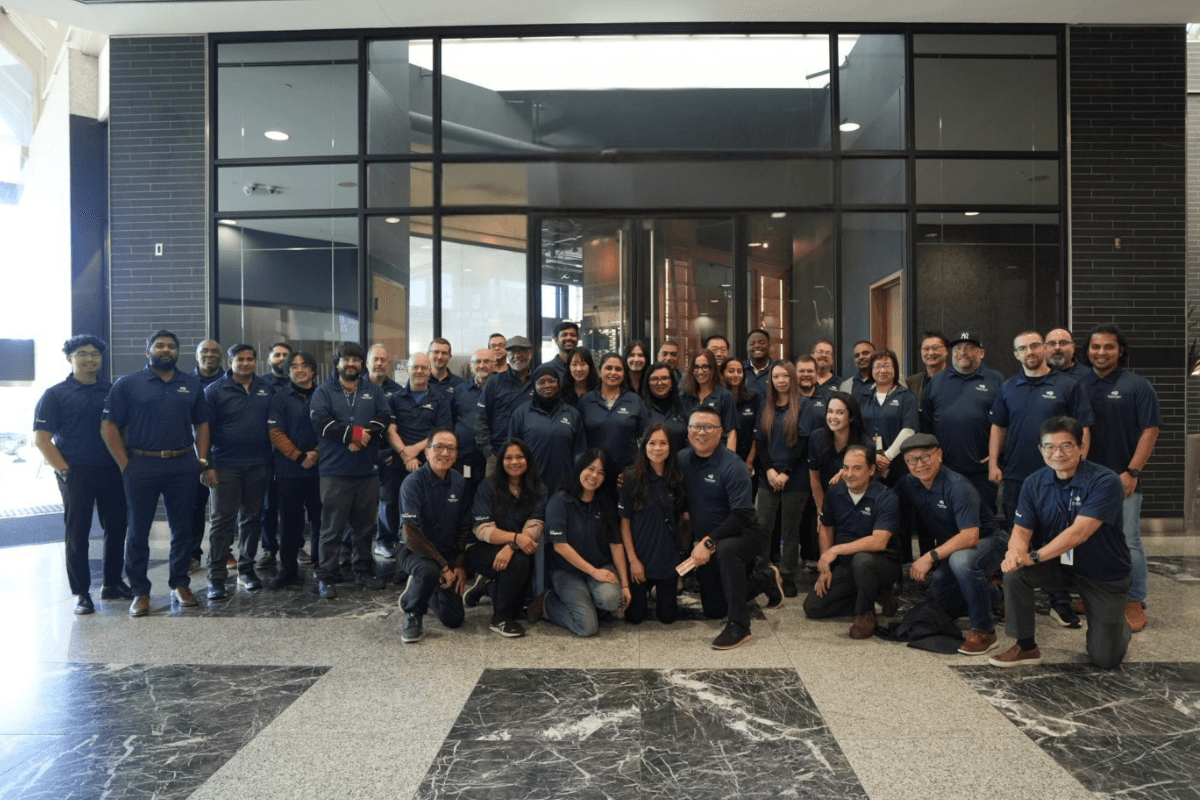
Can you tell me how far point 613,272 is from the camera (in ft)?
23.4

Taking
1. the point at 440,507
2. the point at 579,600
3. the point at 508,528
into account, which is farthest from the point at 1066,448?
the point at 440,507

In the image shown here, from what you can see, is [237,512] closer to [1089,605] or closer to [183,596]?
[183,596]

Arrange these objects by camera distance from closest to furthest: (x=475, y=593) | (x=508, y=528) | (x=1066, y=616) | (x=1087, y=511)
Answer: (x=1087, y=511) → (x=1066, y=616) → (x=508, y=528) → (x=475, y=593)

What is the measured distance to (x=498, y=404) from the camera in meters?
5.43

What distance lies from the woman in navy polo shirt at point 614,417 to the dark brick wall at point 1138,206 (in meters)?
4.61

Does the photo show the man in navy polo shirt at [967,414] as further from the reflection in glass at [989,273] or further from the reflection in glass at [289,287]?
the reflection in glass at [289,287]

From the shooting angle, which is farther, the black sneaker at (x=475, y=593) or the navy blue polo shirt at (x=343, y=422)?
the navy blue polo shirt at (x=343, y=422)

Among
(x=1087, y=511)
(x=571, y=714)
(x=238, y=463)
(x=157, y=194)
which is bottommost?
(x=571, y=714)

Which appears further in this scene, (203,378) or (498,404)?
(203,378)

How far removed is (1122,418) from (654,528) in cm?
296

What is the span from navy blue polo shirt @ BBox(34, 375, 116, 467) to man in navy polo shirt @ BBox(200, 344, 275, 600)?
0.63 metres

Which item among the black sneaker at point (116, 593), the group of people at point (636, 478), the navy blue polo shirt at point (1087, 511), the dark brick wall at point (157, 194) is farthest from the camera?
the dark brick wall at point (157, 194)

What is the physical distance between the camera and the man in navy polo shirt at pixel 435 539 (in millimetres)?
4246

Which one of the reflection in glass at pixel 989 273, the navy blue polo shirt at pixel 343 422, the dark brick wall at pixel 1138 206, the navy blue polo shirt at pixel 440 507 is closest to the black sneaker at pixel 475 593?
the navy blue polo shirt at pixel 440 507
